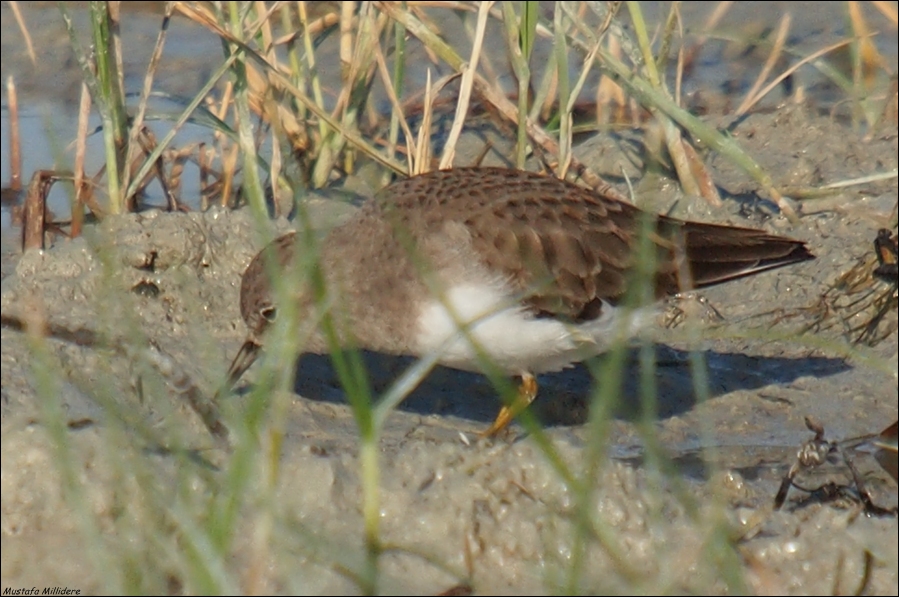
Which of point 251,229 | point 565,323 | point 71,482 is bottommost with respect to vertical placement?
point 71,482

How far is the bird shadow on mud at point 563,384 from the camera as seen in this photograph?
5.06m

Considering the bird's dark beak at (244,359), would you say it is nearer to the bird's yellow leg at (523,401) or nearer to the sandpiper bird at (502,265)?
the sandpiper bird at (502,265)

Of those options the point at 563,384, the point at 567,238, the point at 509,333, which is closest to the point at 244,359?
the point at 509,333

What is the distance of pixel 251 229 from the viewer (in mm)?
5551

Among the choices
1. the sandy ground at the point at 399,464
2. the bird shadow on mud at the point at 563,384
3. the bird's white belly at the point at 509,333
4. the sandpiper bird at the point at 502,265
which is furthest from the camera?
the bird shadow on mud at the point at 563,384

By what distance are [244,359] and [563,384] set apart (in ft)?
4.51

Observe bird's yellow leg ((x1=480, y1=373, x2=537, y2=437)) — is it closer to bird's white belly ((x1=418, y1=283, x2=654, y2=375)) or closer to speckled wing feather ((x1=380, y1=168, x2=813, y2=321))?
bird's white belly ((x1=418, y1=283, x2=654, y2=375))

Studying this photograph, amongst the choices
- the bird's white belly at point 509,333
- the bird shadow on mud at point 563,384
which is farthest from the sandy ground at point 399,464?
the bird's white belly at point 509,333

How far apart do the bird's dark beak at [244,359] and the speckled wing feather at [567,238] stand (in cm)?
69

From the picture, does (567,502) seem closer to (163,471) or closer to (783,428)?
(163,471)

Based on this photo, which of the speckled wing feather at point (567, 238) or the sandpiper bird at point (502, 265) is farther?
the speckled wing feather at point (567, 238)

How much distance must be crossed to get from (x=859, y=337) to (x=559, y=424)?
1224 millimetres

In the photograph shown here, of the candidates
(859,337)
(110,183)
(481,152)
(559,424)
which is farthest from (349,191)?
(859,337)

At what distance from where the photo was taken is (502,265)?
4.62 metres
